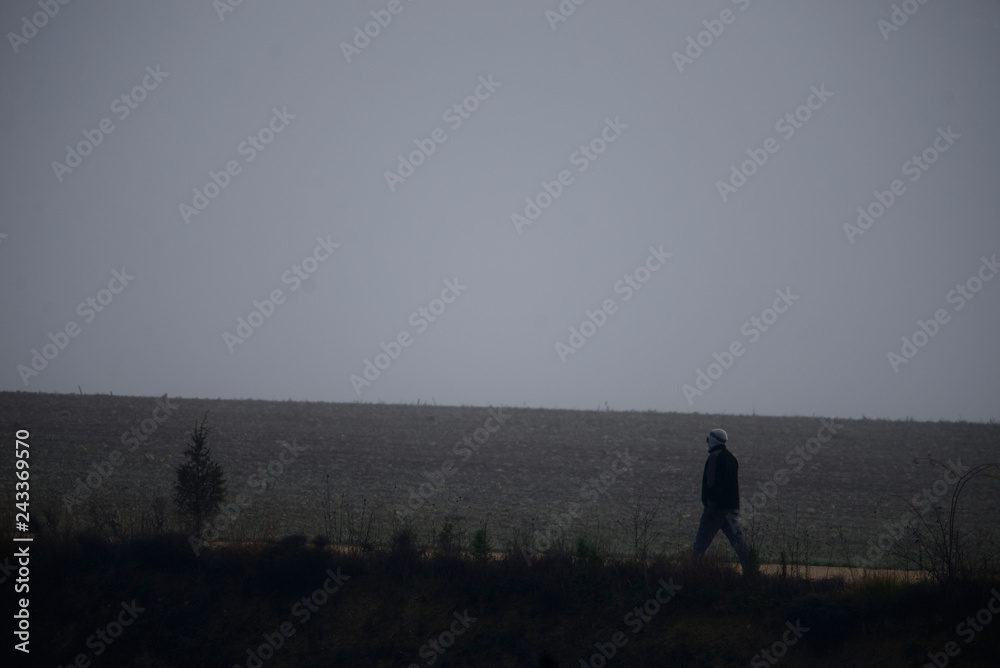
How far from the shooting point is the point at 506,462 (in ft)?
91.8

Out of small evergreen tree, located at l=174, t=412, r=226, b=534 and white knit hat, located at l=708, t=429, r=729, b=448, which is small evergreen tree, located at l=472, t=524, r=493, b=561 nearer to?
white knit hat, located at l=708, t=429, r=729, b=448

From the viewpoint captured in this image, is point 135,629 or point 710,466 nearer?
point 710,466

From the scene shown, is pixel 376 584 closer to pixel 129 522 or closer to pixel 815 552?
pixel 129 522

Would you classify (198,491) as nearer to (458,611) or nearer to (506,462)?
(458,611)

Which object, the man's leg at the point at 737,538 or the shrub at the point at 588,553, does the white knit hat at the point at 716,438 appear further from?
the shrub at the point at 588,553

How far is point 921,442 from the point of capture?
3341 centimetres

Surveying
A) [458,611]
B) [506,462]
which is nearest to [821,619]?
[458,611]

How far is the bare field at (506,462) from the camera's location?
59.6 ft

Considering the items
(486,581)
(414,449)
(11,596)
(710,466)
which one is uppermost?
(710,466)

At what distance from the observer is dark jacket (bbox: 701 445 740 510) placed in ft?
36.7

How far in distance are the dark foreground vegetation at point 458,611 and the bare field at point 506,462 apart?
2160 millimetres

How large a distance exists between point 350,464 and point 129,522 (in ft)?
39.6

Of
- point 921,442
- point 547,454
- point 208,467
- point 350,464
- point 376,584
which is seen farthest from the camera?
point 921,442

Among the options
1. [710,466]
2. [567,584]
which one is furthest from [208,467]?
[710,466]
